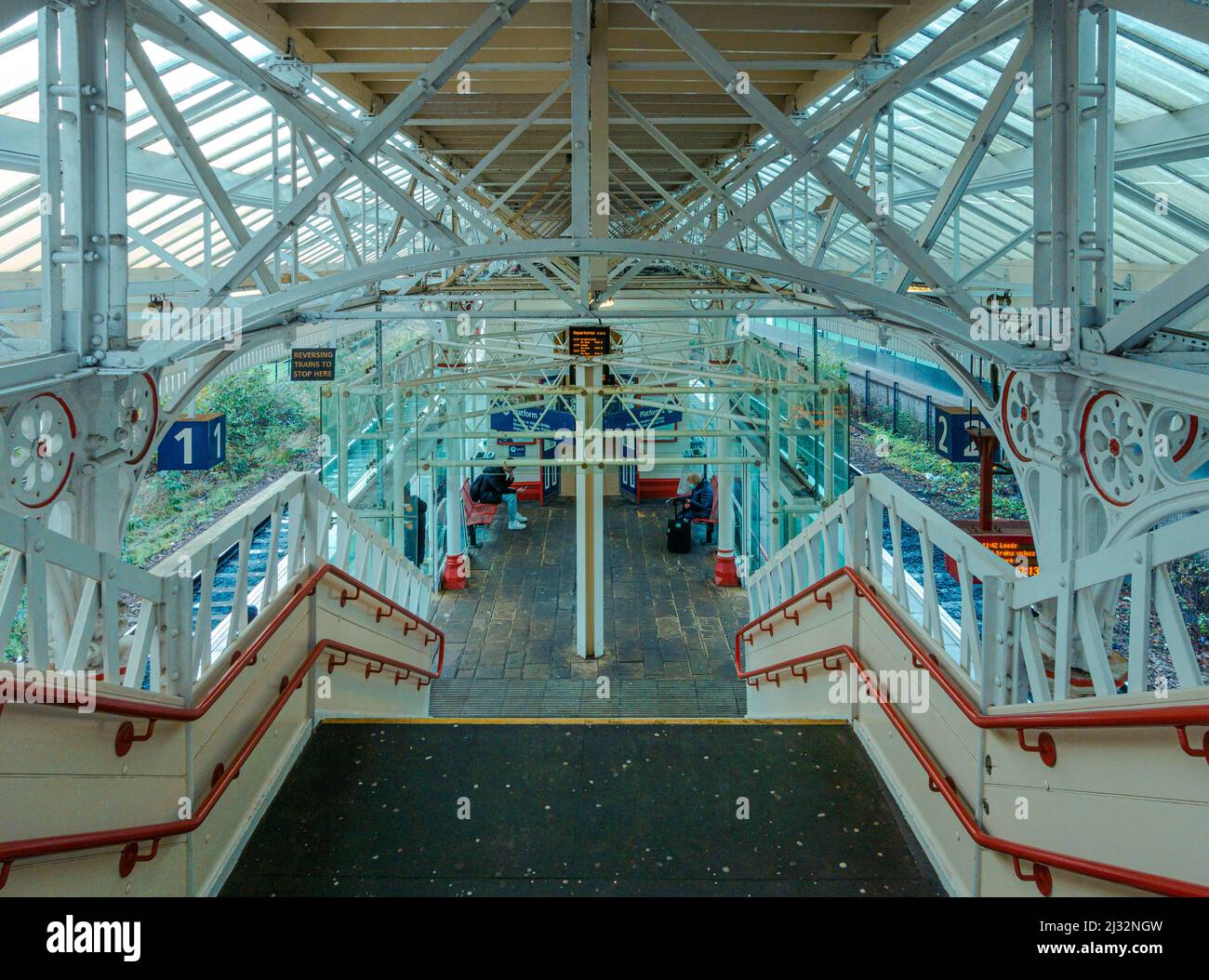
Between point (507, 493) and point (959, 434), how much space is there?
12.6 metres

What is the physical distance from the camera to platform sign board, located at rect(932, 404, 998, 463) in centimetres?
905

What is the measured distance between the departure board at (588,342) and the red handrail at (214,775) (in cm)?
547

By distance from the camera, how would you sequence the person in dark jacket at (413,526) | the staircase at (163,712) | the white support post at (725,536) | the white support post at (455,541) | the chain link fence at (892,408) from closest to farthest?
the staircase at (163,712) < the person in dark jacket at (413,526) < the white support post at (455,541) < the white support post at (725,536) < the chain link fence at (892,408)

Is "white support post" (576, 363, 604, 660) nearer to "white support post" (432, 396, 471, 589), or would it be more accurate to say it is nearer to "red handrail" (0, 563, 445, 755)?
"white support post" (432, 396, 471, 589)

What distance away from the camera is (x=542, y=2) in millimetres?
6082

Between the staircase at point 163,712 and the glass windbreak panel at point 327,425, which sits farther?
the glass windbreak panel at point 327,425

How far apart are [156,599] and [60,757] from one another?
712 millimetres

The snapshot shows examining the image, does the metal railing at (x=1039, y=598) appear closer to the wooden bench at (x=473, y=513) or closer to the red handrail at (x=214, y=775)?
the red handrail at (x=214, y=775)

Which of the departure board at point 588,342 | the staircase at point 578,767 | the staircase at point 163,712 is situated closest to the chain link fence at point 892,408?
the departure board at point 588,342

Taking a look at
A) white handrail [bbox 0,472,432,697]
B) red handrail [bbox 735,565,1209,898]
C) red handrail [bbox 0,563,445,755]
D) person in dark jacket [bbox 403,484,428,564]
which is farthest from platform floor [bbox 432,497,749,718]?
red handrail [bbox 735,565,1209,898]

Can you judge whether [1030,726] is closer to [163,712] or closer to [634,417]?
[163,712]

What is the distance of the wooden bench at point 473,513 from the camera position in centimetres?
1923

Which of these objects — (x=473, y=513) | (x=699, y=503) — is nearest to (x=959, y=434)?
(x=699, y=503)
